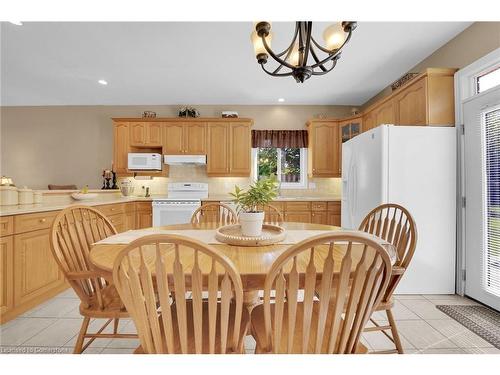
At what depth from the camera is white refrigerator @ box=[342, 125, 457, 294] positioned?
2338mm

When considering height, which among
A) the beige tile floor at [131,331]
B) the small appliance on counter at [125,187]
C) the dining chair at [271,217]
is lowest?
the beige tile floor at [131,331]

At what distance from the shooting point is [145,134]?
4137 millimetres

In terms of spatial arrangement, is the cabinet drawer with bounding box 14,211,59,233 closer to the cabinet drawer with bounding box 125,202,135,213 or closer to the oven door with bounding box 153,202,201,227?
the cabinet drawer with bounding box 125,202,135,213

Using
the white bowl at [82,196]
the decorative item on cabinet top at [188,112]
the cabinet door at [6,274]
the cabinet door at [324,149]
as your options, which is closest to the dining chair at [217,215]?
the cabinet door at [6,274]

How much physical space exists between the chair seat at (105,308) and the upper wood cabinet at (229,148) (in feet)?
9.83

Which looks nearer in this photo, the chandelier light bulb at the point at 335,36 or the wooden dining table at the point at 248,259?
the wooden dining table at the point at 248,259

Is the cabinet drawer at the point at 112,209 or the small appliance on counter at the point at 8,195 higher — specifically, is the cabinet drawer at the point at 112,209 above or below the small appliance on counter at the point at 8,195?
below

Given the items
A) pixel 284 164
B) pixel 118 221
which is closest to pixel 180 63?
pixel 118 221

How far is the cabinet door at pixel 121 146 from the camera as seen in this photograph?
4121 millimetres

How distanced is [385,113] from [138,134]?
3.93 m

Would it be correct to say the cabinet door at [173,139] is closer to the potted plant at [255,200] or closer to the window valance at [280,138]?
the window valance at [280,138]

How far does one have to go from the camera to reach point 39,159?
450cm
